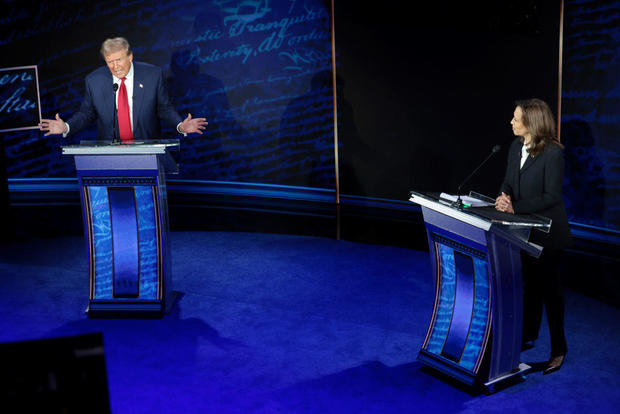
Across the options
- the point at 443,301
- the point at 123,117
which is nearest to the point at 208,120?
the point at 123,117

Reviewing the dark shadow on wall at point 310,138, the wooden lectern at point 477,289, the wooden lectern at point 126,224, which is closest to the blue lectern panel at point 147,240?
the wooden lectern at point 126,224

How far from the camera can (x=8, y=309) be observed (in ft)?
14.2

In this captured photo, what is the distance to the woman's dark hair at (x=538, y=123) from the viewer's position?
321 centimetres

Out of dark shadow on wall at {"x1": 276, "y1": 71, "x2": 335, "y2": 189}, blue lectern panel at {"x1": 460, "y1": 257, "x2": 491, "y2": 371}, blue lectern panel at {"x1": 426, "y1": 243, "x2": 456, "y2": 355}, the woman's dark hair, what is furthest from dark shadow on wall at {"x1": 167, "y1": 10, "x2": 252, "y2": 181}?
blue lectern panel at {"x1": 460, "y1": 257, "x2": 491, "y2": 371}

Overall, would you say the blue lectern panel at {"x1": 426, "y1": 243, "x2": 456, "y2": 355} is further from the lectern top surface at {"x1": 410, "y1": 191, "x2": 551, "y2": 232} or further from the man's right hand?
the man's right hand

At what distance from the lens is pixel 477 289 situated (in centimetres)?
306

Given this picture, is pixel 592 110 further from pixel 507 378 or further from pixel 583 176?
pixel 507 378

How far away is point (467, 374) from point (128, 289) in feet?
6.80

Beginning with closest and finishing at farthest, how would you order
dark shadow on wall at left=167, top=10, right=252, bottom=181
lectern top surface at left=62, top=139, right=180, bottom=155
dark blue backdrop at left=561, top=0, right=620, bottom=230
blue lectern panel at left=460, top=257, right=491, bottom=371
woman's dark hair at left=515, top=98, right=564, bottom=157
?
1. blue lectern panel at left=460, top=257, right=491, bottom=371
2. woman's dark hair at left=515, top=98, right=564, bottom=157
3. lectern top surface at left=62, top=139, right=180, bottom=155
4. dark blue backdrop at left=561, top=0, right=620, bottom=230
5. dark shadow on wall at left=167, top=10, right=252, bottom=181

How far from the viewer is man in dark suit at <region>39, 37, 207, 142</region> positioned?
4.08 meters

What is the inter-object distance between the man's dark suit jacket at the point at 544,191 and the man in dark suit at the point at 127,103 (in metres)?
1.87

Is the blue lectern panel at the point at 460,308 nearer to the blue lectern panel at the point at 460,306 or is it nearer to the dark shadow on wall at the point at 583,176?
the blue lectern panel at the point at 460,306

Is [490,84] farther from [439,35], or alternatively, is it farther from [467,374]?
[467,374]

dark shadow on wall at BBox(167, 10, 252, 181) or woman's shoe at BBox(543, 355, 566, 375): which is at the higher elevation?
dark shadow on wall at BBox(167, 10, 252, 181)
